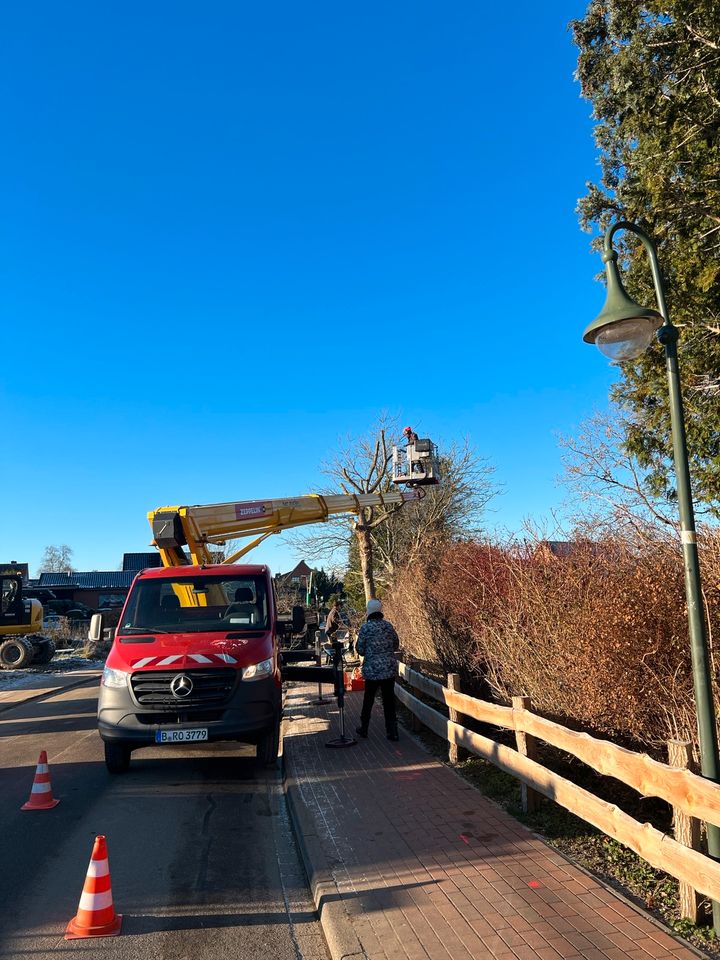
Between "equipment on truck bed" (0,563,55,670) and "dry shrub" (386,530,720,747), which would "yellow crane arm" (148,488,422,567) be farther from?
"equipment on truck bed" (0,563,55,670)

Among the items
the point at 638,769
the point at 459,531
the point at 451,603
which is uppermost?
the point at 459,531

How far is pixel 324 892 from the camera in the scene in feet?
14.8

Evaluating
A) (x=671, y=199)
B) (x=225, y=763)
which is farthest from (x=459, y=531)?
(x=225, y=763)

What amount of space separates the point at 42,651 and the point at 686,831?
24.0 m

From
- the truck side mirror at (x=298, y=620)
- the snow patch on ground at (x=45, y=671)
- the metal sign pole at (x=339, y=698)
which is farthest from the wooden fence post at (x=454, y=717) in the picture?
the snow patch on ground at (x=45, y=671)

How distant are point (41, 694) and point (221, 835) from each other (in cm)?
1270

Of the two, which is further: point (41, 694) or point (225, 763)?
point (41, 694)

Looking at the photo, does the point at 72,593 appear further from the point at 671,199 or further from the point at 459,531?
the point at 671,199

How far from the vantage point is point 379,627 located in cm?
917

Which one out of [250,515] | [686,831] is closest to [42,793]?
[686,831]

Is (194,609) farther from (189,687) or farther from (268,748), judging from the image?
(268,748)

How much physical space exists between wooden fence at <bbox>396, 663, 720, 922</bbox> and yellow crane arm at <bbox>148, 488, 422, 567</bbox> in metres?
7.13

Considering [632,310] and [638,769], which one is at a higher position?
[632,310]

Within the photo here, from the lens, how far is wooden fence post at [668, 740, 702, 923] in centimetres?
373
